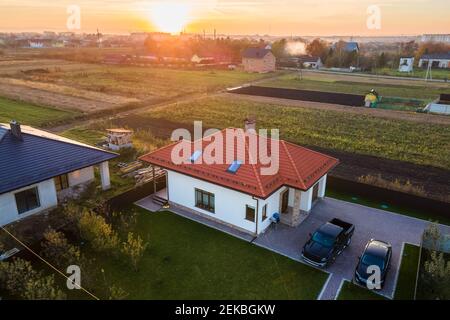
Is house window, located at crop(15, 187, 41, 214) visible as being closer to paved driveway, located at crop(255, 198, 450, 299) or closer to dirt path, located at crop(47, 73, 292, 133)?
paved driveway, located at crop(255, 198, 450, 299)

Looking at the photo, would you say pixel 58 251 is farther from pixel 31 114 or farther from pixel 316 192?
pixel 31 114

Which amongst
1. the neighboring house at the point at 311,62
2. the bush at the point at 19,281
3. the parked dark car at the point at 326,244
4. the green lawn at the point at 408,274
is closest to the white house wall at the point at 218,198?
the parked dark car at the point at 326,244

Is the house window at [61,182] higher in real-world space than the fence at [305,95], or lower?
lower

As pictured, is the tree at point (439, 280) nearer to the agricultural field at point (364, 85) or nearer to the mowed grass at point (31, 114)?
the mowed grass at point (31, 114)

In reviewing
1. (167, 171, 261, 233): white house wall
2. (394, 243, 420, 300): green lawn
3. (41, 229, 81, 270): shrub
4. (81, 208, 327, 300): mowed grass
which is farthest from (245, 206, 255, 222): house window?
(41, 229, 81, 270): shrub

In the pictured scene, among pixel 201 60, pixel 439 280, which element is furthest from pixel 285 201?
pixel 201 60

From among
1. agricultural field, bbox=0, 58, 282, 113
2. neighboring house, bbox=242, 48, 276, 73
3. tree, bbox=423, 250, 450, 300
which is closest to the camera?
tree, bbox=423, 250, 450, 300

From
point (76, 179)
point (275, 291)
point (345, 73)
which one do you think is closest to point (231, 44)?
point (345, 73)
